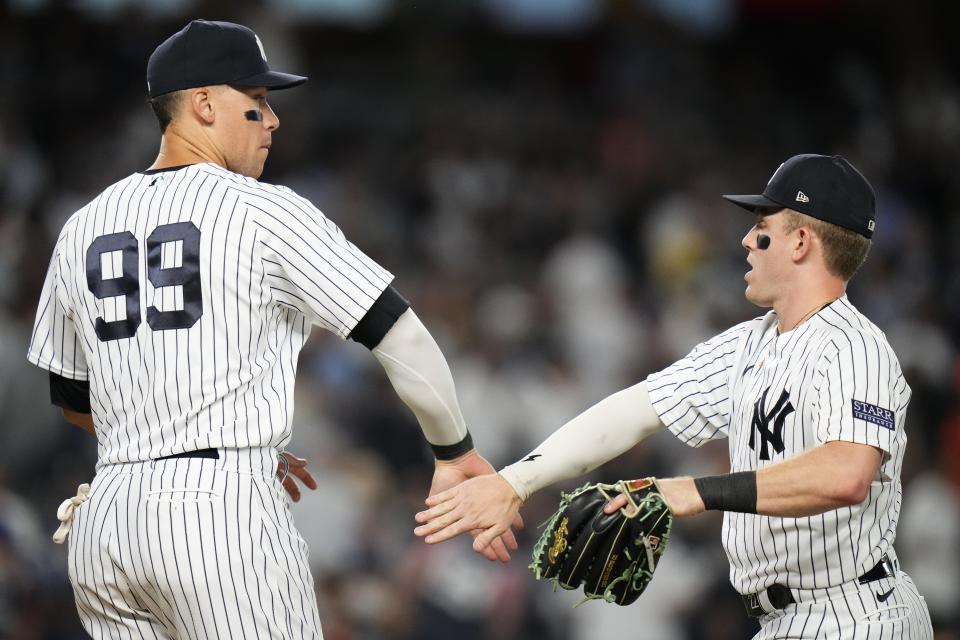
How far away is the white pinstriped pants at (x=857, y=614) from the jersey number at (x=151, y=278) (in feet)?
5.86

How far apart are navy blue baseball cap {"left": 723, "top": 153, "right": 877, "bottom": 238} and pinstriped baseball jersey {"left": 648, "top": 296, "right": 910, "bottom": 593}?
242mm

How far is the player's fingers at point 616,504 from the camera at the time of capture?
344cm

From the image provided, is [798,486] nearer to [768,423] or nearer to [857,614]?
[768,423]

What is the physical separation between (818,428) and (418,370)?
106 centimetres

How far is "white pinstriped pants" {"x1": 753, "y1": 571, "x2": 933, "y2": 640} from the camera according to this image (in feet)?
11.3

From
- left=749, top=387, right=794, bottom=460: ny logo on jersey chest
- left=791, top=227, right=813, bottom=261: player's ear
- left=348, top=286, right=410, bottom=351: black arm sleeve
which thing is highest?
left=791, top=227, right=813, bottom=261: player's ear

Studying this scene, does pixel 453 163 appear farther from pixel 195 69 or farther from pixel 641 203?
pixel 195 69

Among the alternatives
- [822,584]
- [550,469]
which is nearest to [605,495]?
[550,469]

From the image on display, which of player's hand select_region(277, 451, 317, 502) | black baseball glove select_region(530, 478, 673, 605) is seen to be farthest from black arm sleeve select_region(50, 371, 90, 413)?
black baseball glove select_region(530, 478, 673, 605)

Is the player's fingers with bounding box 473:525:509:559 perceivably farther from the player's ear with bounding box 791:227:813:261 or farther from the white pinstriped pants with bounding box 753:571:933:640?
the player's ear with bounding box 791:227:813:261

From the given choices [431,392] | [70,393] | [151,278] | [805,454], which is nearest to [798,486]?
[805,454]

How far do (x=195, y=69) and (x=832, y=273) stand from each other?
1.86 metres

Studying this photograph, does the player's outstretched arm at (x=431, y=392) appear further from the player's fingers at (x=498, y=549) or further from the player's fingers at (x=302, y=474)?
the player's fingers at (x=302, y=474)

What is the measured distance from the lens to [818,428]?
11.1 feet
